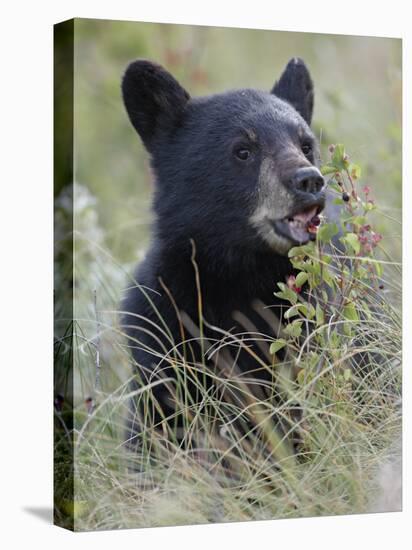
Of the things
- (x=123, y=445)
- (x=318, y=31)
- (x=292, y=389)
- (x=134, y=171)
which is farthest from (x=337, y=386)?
(x=134, y=171)

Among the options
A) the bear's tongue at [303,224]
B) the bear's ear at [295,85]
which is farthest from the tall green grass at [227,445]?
the bear's ear at [295,85]

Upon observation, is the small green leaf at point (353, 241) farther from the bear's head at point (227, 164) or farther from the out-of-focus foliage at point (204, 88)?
the out-of-focus foliage at point (204, 88)

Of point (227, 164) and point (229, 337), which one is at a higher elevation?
point (227, 164)

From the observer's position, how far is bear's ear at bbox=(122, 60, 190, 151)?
24.0 ft

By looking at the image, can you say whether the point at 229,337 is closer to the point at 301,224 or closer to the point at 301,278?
the point at 301,278

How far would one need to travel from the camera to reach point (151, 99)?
7.38 m

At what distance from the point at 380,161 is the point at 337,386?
10.8ft

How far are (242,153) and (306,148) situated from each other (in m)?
0.41

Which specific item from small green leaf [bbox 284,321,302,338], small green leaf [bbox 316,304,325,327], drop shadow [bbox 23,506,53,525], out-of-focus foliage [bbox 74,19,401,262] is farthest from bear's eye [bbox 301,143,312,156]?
drop shadow [bbox 23,506,53,525]

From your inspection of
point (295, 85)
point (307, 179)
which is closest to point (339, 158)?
point (307, 179)

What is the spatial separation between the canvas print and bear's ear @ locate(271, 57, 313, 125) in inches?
0.4

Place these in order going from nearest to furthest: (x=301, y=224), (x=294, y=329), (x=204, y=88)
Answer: (x=301, y=224) < (x=294, y=329) < (x=204, y=88)

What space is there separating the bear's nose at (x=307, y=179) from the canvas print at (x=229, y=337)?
0.01m

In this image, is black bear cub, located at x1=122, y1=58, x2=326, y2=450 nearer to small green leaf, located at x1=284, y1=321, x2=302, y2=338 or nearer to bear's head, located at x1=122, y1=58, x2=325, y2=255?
bear's head, located at x1=122, y1=58, x2=325, y2=255
